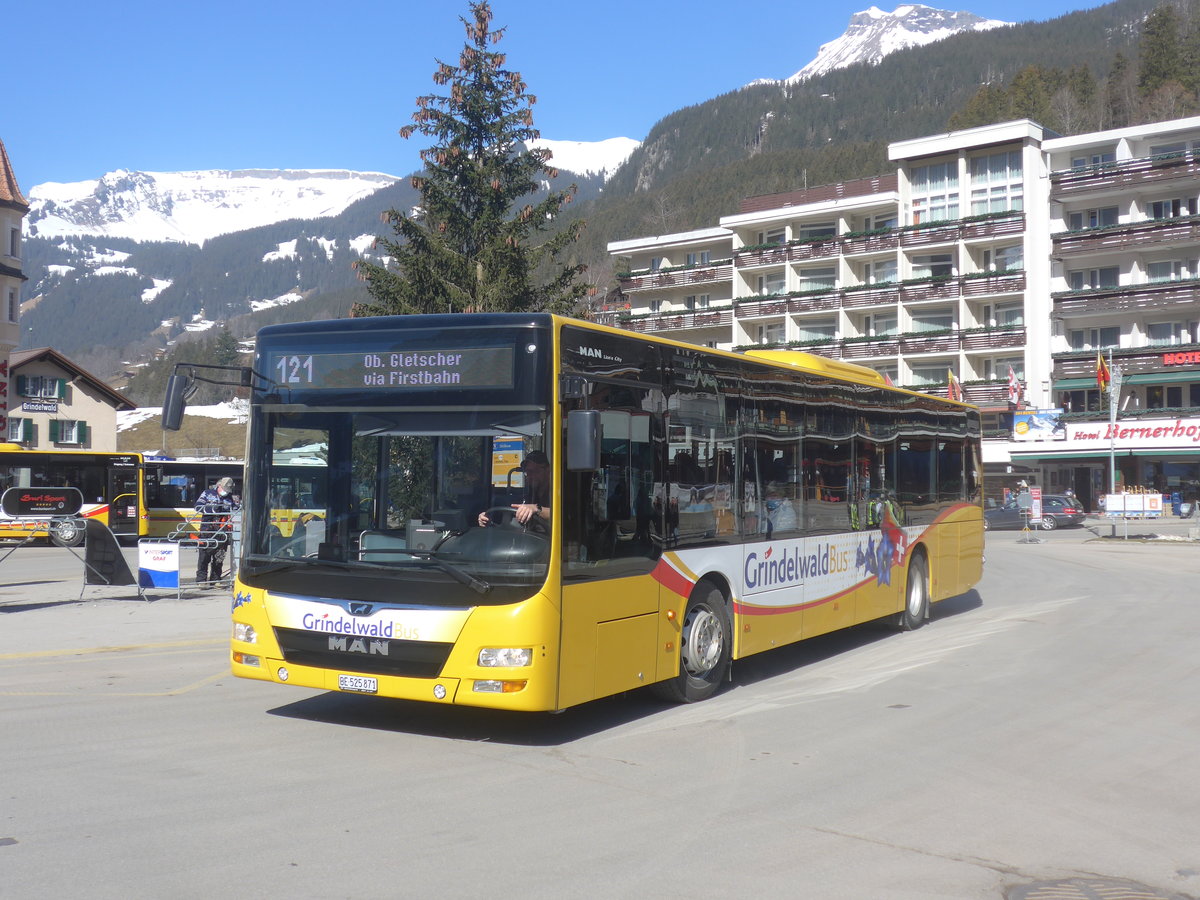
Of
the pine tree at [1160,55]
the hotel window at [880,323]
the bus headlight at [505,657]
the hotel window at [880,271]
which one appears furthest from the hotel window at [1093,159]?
the bus headlight at [505,657]

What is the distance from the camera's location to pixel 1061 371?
199ft

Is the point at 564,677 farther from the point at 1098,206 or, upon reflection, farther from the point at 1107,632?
the point at 1098,206

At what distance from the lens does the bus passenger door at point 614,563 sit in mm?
7629

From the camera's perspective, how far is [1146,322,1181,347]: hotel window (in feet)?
191

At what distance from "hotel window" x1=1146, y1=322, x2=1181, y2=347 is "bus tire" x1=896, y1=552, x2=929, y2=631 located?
161ft

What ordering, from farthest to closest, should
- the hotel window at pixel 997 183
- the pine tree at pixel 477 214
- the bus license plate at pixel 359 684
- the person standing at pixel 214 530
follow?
the hotel window at pixel 997 183
the pine tree at pixel 477 214
the person standing at pixel 214 530
the bus license plate at pixel 359 684

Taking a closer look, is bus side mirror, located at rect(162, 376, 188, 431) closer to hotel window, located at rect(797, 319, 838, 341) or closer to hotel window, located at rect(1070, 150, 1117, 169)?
hotel window, located at rect(1070, 150, 1117, 169)

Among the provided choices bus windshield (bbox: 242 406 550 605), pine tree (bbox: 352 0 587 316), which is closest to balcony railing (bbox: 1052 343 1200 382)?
pine tree (bbox: 352 0 587 316)

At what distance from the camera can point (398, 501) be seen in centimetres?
779

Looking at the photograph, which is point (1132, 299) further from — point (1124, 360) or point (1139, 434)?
point (1139, 434)

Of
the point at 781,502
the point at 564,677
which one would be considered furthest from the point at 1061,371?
the point at 564,677

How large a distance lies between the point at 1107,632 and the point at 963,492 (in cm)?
289

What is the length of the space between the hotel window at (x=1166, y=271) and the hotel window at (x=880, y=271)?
14.2 metres

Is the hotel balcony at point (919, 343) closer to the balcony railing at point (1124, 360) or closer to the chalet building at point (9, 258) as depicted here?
the balcony railing at point (1124, 360)
